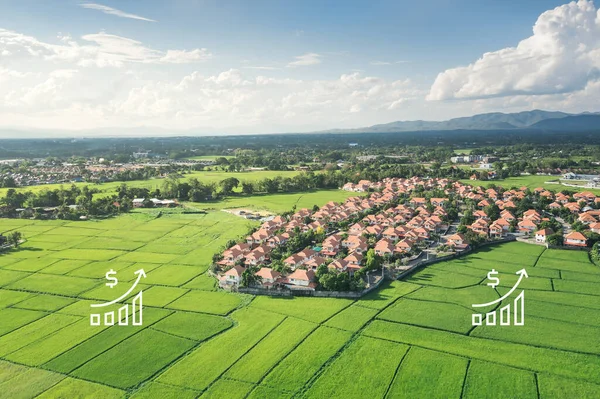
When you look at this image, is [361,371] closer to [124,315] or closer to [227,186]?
[124,315]

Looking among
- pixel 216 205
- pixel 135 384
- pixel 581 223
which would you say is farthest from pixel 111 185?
pixel 581 223

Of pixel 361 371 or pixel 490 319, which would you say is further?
pixel 490 319

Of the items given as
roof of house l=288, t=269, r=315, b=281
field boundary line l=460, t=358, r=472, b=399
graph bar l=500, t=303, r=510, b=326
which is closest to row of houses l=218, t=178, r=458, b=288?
roof of house l=288, t=269, r=315, b=281

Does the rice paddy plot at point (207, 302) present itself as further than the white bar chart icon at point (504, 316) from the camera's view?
Yes

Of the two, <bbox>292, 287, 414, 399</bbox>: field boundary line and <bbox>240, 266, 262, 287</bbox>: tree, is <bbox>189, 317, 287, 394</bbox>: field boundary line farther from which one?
<bbox>240, 266, 262, 287</bbox>: tree

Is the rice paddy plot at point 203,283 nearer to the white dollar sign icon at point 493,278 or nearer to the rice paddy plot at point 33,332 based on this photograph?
the rice paddy plot at point 33,332

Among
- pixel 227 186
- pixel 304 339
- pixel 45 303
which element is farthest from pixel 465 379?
pixel 227 186

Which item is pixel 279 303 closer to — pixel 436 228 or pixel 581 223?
pixel 436 228

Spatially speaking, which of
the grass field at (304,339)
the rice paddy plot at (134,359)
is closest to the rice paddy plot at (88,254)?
the grass field at (304,339)
